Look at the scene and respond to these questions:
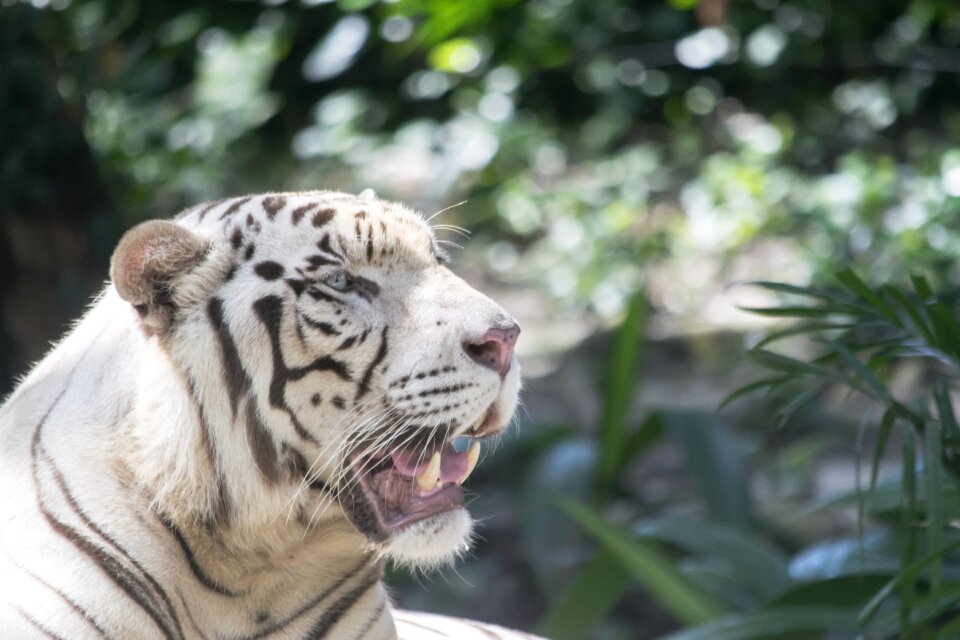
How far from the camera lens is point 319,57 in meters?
4.44

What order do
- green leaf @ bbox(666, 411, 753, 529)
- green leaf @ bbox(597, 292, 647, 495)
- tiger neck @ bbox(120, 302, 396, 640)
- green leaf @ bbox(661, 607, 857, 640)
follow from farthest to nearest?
green leaf @ bbox(597, 292, 647, 495) → green leaf @ bbox(666, 411, 753, 529) → green leaf @ bbox(661, 607, 857, 640) → tiger neck @ bbox(120, 302, 396, 640)

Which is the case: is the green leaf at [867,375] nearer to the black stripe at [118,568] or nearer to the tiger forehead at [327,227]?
the tiger forehead at [327,227]

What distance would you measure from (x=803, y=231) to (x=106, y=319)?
3823 mm

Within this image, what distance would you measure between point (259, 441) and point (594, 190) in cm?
407

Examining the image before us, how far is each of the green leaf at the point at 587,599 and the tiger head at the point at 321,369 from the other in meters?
1.57

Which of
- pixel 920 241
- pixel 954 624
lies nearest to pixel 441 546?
pixel 954 624

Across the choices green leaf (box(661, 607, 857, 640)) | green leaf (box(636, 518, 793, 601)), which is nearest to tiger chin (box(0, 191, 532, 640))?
green leaf (box(661, 607, 857, 640))

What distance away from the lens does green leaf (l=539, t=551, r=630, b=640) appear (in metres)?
3.09

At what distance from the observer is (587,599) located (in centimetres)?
311

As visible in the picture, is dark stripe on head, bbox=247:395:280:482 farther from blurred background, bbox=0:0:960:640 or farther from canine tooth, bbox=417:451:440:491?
blurred background, bbox=0:0:960:640

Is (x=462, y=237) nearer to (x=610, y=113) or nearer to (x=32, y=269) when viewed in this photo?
(x=610, y=113)

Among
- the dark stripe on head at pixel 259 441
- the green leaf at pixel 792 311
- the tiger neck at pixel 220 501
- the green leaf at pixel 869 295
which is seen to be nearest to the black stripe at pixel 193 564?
the tiger neck at pixel 220 501

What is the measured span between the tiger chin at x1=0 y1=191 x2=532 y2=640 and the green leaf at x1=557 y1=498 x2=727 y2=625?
1225 millimetres

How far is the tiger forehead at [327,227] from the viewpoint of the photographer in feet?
5.16
